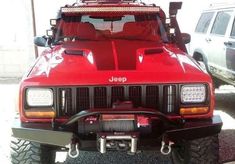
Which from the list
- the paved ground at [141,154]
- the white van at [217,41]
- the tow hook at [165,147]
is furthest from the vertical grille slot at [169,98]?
the white van at [217,41]

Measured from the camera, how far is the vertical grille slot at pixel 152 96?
136 inches

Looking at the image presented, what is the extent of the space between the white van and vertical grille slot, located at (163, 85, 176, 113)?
9.95 feet

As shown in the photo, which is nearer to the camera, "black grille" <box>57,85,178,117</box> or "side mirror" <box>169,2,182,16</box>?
"black grille" <box>57,85,178,117</box>

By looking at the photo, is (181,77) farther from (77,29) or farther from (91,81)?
(77,29)

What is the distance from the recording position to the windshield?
15.4ft

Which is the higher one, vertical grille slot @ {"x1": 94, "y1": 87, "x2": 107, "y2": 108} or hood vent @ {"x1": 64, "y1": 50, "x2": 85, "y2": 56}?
hood vent @ {"x1": 64, "y1": 50, "x2": 85, "y2": 56}

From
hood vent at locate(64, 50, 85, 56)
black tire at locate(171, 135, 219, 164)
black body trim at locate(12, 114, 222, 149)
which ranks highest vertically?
hood vent at locate(64, 50, 85, 56)

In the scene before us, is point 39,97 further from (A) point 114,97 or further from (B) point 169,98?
(B) point 169,98

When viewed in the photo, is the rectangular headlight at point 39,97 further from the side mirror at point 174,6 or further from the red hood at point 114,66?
the side mirror at point 174,6

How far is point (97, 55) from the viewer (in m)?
3.78

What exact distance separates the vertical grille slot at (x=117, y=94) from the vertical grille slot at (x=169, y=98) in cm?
37

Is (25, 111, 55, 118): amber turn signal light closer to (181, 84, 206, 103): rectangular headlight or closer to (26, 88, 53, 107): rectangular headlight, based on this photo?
(26, 88, 53, 107): rectangular headlight

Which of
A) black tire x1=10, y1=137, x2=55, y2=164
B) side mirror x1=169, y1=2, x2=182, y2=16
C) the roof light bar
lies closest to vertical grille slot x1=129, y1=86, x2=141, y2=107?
black tire x1=10, y1=137, x2=55, y2=164

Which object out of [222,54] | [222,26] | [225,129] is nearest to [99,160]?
[225,129]
